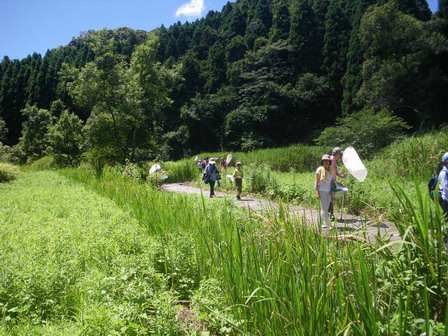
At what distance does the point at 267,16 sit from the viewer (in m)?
50.6

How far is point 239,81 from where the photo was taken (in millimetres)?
41844

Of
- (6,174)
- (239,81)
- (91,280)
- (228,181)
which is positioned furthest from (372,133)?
(239,81)

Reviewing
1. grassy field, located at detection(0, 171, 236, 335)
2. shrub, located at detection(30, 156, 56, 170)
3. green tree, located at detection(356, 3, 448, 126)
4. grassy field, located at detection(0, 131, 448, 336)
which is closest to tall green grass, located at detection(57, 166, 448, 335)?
grassy field, located at detection(0, 131, 448, 336)

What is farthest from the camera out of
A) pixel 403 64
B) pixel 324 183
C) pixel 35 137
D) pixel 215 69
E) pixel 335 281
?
pixel 215 69

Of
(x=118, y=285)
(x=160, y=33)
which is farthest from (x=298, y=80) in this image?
(x=118, y=285)

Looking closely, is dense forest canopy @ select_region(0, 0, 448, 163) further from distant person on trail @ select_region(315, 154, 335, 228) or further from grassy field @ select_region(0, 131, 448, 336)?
distant person on trail @ select_region(315, 154, 335, 228)

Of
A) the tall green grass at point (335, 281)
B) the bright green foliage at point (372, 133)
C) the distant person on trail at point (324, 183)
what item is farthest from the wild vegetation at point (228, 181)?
the distant person on trail at point (324, 183)

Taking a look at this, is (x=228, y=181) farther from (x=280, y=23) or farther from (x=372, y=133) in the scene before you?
(x=280, y=23)

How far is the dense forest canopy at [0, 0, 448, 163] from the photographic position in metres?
17.4

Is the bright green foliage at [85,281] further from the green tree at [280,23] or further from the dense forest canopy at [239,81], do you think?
the green tree at [280,23]

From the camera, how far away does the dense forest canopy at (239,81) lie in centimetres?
1742

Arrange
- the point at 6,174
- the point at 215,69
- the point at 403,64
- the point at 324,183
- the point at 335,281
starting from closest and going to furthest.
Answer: the point at 335,281, the point at 324,183, the point at 6,174, the point at 403,64, the point at 215,69

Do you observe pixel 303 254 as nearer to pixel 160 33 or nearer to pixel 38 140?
pixel 38 140

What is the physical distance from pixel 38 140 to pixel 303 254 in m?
41.7
